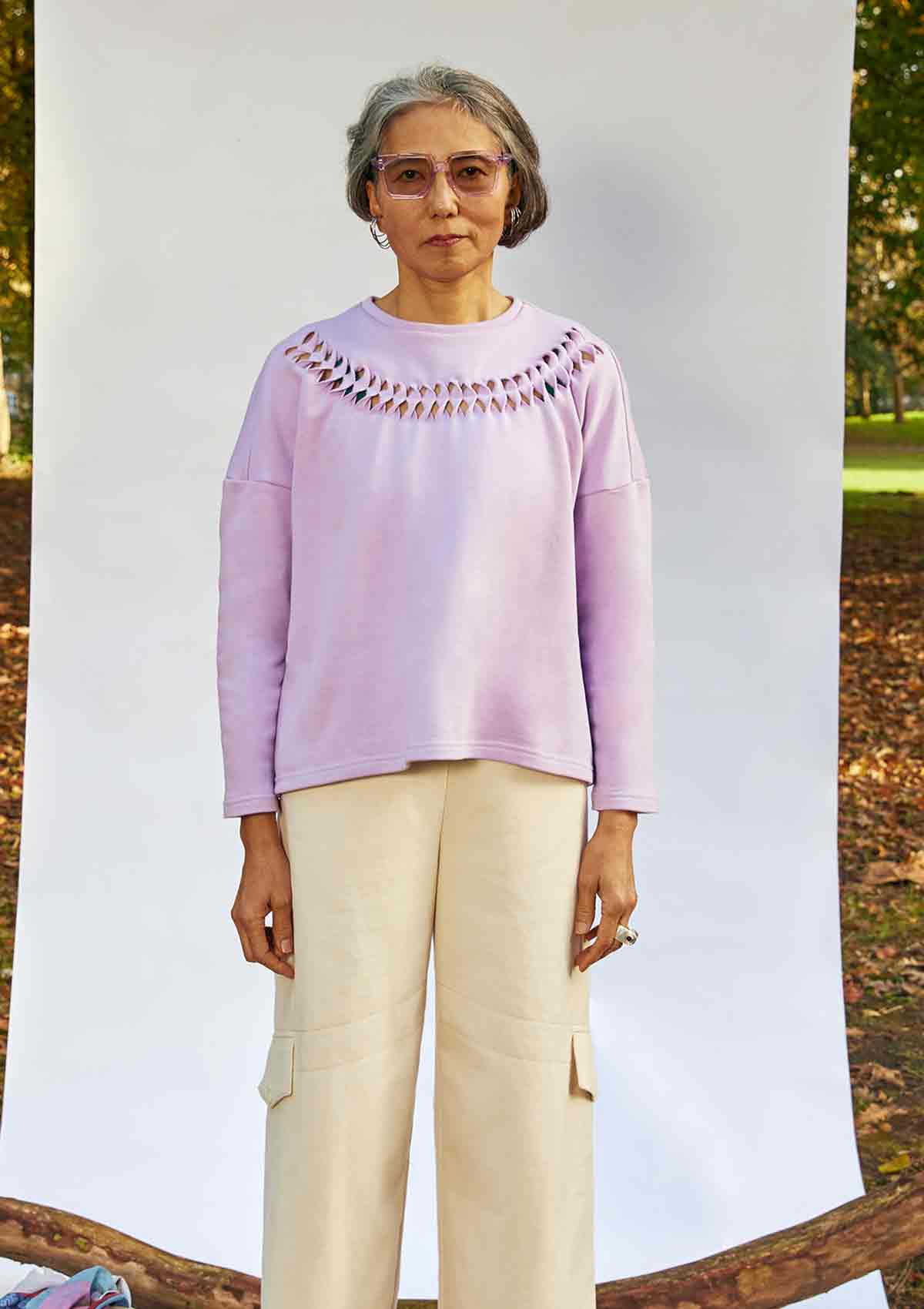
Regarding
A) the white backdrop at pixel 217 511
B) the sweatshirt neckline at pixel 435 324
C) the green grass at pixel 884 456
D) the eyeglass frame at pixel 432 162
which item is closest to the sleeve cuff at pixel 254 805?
the sweatshirt neckline at pixel 435 324

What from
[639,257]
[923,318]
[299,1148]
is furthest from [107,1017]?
[923,318]

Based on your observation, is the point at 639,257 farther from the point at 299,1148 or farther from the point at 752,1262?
the point at 299,1148

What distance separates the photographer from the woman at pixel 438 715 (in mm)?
1702

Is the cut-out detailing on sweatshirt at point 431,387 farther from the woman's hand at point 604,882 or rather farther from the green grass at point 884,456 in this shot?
the green grass at point 884,456

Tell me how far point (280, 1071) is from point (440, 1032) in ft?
0.59

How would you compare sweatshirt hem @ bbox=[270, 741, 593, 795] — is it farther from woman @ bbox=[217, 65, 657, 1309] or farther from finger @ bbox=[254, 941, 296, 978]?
finger @ bbox=[254, 941, 296, 978]

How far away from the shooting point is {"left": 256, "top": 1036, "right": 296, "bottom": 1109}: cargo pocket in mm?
1771

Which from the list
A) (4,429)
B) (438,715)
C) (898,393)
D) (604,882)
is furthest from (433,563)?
(898,393)

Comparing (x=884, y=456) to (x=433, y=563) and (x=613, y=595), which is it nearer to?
(x=613, y=595)

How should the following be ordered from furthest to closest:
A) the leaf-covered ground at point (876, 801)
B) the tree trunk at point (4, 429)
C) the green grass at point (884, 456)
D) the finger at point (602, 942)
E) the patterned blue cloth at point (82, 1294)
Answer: the green grass at point (884, 456) < the tree trunk at point (4, 429) < the leaf-covered ground at point (876, 801) < the patterned blue cloth at point (82, 1294) < the finger at point (602, 942)

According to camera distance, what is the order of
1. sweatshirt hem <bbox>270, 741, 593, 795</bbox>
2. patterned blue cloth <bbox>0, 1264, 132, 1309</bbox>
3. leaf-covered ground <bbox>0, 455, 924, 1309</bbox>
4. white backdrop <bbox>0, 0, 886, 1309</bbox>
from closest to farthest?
sweatshirt hem <bbox>270, 741, 593, 795</bbox>, patterned blue cloth <bbox>0, 1264, 132, 1309</bbox>, white backdrop <bbox>0, 0, 886, 1309</bbox>, leaf-covered ground <bbox>0, 455, 924, 1309</bbox>

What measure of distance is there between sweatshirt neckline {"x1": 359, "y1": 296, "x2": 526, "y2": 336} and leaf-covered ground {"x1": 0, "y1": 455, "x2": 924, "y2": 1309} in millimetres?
1665

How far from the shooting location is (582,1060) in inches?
70.7

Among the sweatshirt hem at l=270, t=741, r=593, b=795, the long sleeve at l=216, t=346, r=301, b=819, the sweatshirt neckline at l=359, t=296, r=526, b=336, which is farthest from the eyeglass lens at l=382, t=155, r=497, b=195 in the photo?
the sweatshirt hem at l=270, t=741, r=593, b=795
